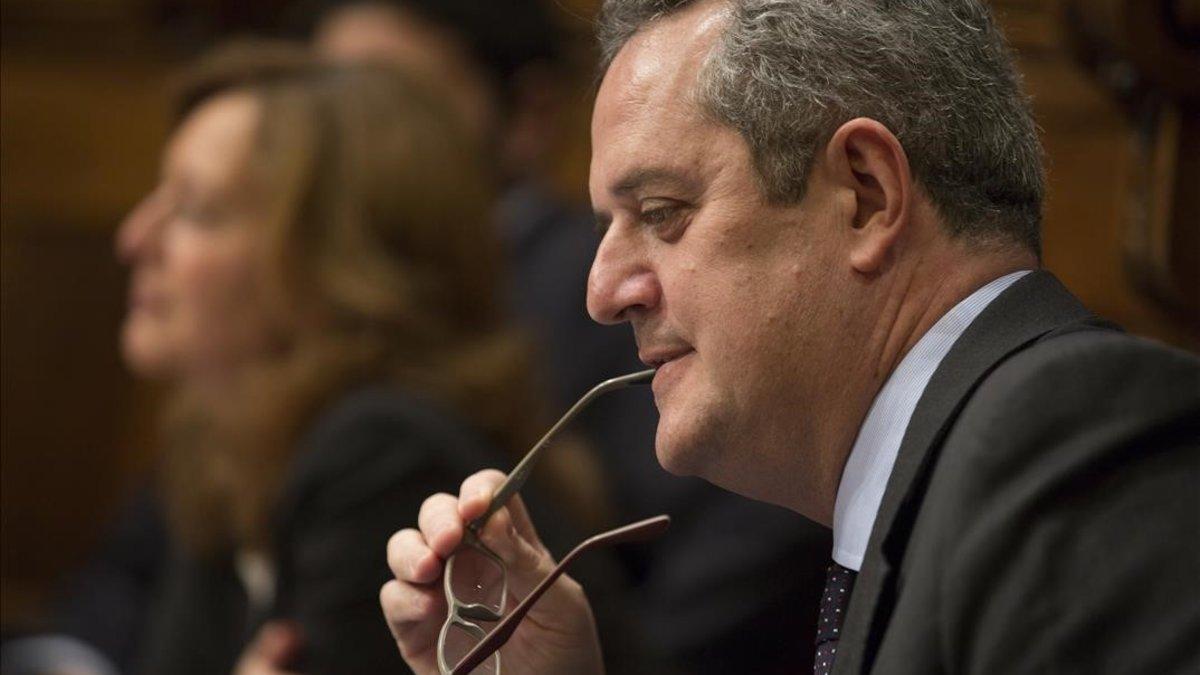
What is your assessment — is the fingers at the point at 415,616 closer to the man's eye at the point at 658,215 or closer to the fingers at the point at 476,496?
the fingers at the point at 476,496

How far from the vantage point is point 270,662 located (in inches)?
91.8

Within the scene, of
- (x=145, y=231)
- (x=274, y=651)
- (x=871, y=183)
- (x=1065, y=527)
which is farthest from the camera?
(x=145, y=231)

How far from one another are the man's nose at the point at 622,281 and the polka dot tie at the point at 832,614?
26 cm

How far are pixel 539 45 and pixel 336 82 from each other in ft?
3.11

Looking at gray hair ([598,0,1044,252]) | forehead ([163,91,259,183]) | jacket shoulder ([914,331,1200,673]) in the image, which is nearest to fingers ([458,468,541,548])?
gray hair ([598,0,1044,252])

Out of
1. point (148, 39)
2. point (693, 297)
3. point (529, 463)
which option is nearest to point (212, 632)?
point (529, 463)

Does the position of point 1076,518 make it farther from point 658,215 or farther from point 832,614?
point 658,215

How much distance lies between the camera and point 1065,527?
1.08 meters

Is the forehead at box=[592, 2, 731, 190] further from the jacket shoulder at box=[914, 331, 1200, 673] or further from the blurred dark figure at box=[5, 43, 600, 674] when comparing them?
the blurred dark figure at box=[5, 43, 600, 674]

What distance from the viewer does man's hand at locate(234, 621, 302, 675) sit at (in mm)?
2312

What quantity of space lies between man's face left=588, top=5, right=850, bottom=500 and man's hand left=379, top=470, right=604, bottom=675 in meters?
0.20

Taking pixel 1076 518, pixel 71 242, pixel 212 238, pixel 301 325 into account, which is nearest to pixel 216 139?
pixel 212 238

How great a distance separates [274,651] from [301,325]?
558 millimetres

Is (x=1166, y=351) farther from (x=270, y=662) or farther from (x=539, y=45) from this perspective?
(x=539, y=45)
